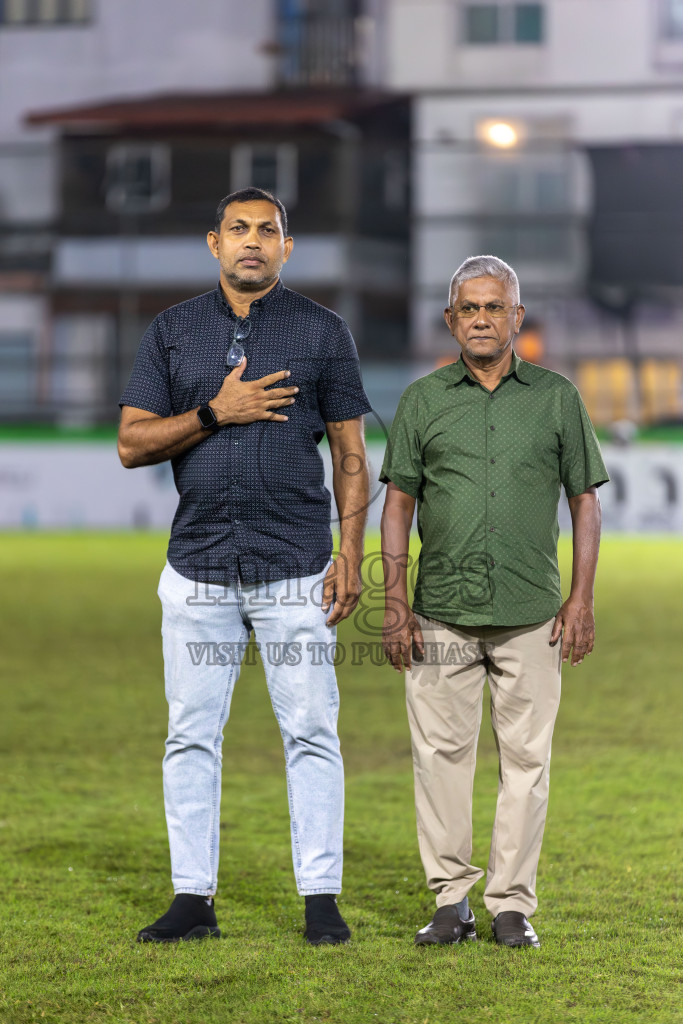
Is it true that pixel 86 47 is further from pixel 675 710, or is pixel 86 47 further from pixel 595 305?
pixel 675 710

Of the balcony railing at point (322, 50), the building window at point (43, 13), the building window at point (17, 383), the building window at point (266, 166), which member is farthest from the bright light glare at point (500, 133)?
the building window at point (17, 383)

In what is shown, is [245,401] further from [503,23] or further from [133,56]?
Result: [133,56]

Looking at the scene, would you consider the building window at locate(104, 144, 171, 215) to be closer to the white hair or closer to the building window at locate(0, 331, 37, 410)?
the building window at locate(0, 331, 37, 410)

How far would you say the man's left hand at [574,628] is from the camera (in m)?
3.20

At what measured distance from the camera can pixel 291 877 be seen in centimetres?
395

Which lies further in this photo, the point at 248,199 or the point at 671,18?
the point at 671,18

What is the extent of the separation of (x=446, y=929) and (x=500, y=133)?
27.7 meters

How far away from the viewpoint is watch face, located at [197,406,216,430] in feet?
10.4

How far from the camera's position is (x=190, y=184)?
95.5 feet

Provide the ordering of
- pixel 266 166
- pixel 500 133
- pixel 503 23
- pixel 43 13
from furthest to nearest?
pixel 43 13, pixel 503 23, pixel 266 166, pixel 500 133

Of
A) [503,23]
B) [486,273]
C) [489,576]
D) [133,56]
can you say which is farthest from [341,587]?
[133,56]

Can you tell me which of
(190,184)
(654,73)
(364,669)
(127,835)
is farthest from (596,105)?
(127,835)

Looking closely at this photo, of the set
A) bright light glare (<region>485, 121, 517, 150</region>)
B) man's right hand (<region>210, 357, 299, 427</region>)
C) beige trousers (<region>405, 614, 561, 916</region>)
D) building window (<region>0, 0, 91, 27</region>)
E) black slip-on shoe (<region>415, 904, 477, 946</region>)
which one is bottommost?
black slip-on shoe (<region>415, 904, 477, 946</region>)

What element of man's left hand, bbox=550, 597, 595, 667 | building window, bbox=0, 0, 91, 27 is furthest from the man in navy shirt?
building window, bbox=0, 0, 91, 27
